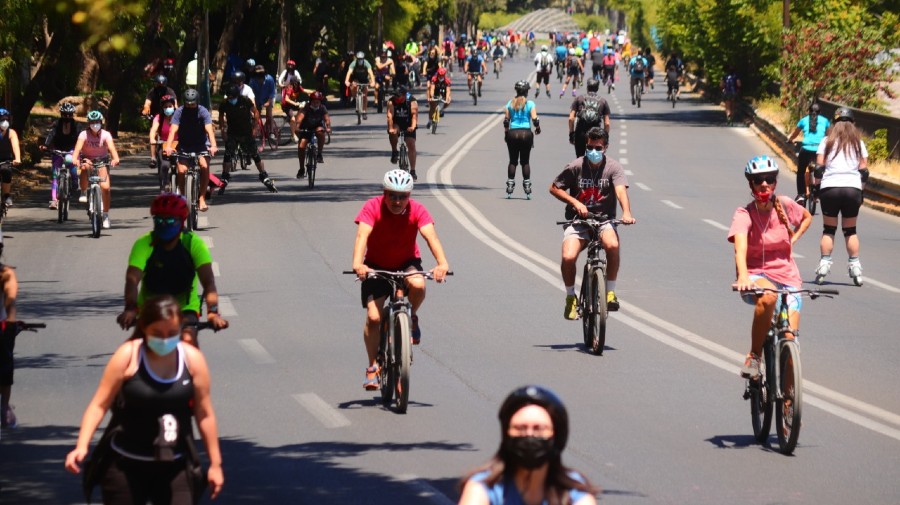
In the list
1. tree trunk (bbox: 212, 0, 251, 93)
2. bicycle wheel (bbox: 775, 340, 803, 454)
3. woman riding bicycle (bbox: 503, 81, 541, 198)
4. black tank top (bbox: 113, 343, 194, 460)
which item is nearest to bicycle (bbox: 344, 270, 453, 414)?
bicycle wheel (bbox: 775, 340, 803, 454)

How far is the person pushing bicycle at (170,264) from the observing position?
28.3ft

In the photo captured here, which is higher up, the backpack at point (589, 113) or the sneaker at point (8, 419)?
the backpack at point (589, 113)

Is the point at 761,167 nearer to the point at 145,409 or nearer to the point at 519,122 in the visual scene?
the point at 145,409

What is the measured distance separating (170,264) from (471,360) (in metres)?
4.97

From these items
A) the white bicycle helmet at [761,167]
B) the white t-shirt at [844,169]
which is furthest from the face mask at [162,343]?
the white t-shirt at [844,169]

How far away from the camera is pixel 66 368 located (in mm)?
13188

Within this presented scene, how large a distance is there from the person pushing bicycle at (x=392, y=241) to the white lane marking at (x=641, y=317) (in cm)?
284

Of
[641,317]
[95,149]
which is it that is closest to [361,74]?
[95,149]

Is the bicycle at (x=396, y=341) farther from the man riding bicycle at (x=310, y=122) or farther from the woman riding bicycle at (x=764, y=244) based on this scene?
the man riding bicycle at (x=310, y=122)

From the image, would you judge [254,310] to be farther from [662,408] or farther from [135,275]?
→ [135,275]

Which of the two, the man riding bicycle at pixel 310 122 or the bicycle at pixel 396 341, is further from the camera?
the man riding bicycle at pixel 310 122

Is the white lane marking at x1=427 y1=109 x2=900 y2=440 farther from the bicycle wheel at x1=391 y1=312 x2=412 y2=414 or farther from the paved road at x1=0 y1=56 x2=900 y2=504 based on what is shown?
the bicycle wheel at x1=391 y1=312 x2=412 y2=414

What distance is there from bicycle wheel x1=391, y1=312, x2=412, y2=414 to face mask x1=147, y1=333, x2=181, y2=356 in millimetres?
4482

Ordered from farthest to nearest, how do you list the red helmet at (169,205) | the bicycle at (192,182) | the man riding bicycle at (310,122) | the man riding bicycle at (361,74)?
1. the man riding bicycle at (361,74)
2. the man riding bicycle at (310,122)
3. the bicycle at (192,182)
4. the red helmet at (169,205)
